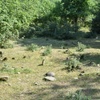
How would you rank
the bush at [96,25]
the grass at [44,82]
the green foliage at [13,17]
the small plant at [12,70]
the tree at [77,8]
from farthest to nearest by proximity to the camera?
the tree at [77,8] → the bush at [96,25] → the green foliage at [13,17] → the small plant at [12,70] → the grass at [44,82]

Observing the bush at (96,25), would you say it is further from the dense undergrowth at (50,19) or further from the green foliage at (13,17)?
the green foliage at (13,17)

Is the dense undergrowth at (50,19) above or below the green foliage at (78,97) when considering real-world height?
above

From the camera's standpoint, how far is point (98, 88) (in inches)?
274

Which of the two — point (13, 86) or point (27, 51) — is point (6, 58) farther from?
point (13, 86)

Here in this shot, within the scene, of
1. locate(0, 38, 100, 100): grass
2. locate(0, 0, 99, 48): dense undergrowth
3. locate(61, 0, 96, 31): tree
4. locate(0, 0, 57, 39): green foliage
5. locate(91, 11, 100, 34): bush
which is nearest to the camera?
locate(0, 38, 100, 100): grass

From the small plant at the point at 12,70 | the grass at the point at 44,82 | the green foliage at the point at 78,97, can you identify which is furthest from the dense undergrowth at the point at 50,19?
the green foliage at the point at 78,97

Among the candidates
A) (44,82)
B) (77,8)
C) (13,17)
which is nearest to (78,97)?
(44,82)

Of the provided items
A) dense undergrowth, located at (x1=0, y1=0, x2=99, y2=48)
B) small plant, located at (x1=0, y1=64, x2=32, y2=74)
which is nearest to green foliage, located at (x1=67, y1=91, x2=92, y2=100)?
small plant, located at (x1=0, y1=64, x2=32, y2=74)

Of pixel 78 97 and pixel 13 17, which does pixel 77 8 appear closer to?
pixel 13 17

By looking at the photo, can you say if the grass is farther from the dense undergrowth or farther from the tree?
the tree

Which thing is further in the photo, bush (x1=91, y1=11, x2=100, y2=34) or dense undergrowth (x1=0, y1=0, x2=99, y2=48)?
bush (x1=91, y1=11, x2=100, y2=34)

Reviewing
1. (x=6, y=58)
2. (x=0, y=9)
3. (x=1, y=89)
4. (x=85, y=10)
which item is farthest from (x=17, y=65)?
(x=85, y=10)

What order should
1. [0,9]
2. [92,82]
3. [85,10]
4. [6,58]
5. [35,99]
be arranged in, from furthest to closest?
[85,10]
[6,58]
[0,9]
[92,82]
[35,99]

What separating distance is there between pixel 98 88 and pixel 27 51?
17.3 feet
